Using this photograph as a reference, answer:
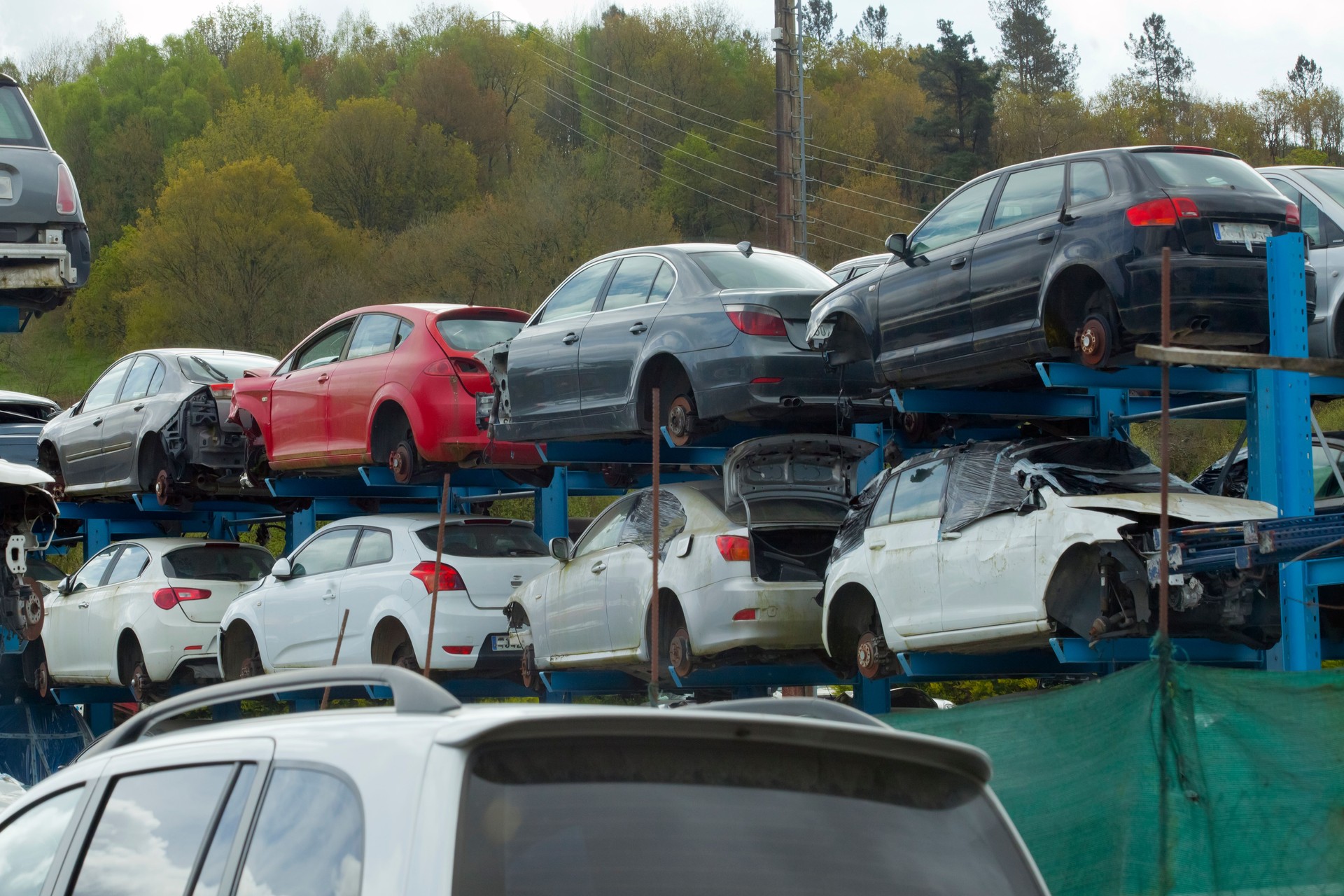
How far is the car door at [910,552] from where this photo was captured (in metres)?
9.34

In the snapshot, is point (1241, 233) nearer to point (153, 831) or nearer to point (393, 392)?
point (393, 392)

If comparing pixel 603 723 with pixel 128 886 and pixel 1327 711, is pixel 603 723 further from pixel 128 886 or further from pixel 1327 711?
pixel 1327 711

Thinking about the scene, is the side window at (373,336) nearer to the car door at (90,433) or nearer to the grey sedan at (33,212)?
the grey sedan at (33,212)

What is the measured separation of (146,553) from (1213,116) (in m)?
48.7

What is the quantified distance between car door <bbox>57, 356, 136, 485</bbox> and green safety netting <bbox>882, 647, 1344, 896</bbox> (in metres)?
13.5

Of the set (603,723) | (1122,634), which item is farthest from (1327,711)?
(603,723)

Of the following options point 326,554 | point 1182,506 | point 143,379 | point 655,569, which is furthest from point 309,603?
point 1182,506

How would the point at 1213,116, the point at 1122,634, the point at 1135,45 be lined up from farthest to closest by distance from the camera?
the point at 1135,45 < the point at 1213,116 < the point at 1122,634

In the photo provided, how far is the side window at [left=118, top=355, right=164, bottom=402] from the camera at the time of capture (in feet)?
55.4

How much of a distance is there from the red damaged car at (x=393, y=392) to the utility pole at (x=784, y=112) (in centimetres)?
1105

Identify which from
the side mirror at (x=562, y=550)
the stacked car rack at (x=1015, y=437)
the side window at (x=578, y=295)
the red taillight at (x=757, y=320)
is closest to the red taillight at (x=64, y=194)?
the stacked car rack at (x=1015, y=437)

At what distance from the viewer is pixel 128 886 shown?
10.0 ft

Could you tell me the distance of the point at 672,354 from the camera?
1142 centimetres

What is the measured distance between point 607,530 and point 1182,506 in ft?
15.3
